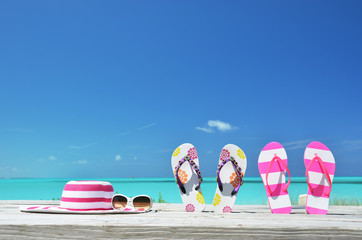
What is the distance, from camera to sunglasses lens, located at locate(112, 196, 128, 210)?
2268 millimetres

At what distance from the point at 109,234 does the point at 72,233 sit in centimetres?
21

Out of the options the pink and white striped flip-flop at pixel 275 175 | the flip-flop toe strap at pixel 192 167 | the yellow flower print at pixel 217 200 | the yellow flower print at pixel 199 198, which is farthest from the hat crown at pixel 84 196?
the pink and white striped flip-flop at pixel 275 175

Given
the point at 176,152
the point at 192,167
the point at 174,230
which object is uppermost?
the point at 176,152

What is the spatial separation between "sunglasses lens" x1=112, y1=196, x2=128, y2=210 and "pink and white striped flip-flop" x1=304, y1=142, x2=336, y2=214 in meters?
1.43

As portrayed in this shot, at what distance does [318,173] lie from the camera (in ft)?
8.22

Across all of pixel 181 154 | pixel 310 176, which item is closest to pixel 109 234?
pixel 181 154

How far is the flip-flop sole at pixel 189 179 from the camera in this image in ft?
8.16

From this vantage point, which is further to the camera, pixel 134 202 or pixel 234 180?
pixel 234 180

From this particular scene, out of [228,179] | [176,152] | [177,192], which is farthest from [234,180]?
[177,192]

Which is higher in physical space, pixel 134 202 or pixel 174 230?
pixel 134 202

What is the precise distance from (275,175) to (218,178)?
460 millimetres

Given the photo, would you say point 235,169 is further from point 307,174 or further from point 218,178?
point 307,174

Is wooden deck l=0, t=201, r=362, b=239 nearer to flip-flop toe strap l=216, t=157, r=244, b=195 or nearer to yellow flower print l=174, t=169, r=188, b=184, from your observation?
flip-flop toe strap l=216, t=157, r=244, b=195

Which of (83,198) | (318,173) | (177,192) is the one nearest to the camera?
(83,198)
